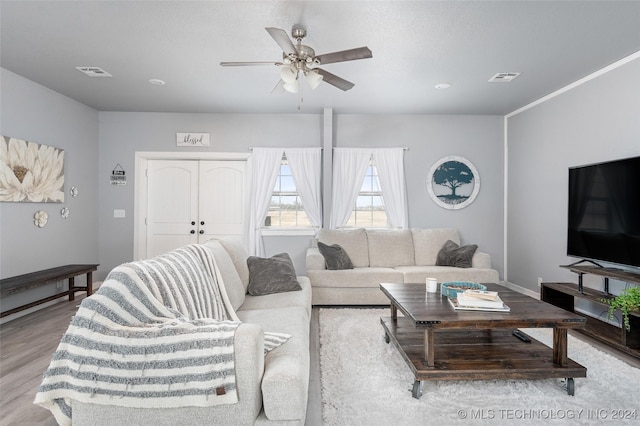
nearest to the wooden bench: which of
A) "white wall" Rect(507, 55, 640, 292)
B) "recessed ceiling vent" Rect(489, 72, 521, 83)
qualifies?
"recessed ceiling vent" Rect(489, 72, 521, 83)

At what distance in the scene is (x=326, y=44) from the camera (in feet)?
9.66

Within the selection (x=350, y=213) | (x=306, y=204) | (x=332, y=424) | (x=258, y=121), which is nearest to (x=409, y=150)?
(x=350, y=213)

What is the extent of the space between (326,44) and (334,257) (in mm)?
2394

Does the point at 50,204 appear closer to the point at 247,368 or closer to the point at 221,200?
the point at 221,200

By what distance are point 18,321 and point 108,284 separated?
10.3 feet

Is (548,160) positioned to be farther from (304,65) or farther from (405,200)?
(304,65)

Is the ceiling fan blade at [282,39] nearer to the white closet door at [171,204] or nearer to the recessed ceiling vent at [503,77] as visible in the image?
the recessed ceiling vent at [503,77]

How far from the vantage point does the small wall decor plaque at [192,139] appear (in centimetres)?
514

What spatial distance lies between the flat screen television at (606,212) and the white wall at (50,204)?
5.94 metres

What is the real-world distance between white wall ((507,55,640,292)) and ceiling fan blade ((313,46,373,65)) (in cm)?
269

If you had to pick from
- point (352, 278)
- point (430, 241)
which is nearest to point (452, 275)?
point (430, 241)

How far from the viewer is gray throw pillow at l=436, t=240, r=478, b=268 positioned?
4281 millimetres

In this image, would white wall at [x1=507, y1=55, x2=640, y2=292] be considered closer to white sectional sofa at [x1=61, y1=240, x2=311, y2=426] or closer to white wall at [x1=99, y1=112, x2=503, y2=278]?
white wall at [x1=99, y1=112, x2=503, y2=278]

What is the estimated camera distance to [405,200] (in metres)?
5.15
